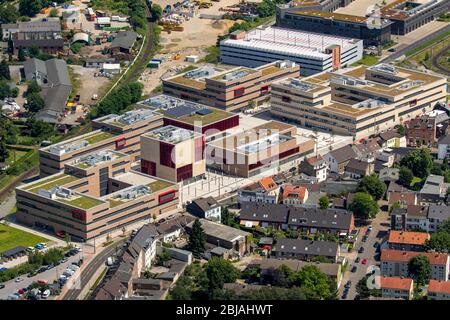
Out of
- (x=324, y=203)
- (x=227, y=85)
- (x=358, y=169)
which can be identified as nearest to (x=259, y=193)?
(x=324, y=203)

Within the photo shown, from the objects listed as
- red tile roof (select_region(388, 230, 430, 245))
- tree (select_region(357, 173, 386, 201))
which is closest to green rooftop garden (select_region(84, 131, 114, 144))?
tree (select_region(357, 173, 386, 201))

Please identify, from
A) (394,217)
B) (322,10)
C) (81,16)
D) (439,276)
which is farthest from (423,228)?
(81,16)

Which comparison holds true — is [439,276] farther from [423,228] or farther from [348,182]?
[348,182]

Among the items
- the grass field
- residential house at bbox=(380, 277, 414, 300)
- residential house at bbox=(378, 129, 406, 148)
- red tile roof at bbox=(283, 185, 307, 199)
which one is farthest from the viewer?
residential house at bbox=(378, 129, 406, 148)

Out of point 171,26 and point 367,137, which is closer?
point 367,137

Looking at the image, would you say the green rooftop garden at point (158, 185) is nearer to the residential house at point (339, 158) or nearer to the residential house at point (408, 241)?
the residential house at point (339, 158)

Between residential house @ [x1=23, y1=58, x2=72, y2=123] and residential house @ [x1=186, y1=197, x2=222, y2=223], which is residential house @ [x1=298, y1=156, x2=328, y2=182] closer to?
residential house @ [x1=186, y1=197, x2=222, y2=223]
